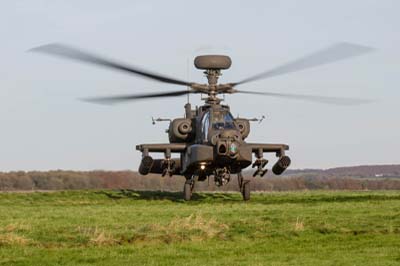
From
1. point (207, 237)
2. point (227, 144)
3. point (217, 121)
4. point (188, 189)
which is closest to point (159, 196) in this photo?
point (188, 189)

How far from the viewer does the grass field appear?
17469mm

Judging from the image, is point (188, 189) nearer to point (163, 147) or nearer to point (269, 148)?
Result: point (163, 147)

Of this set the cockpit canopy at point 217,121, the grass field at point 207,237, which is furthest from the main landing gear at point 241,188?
the grass field at point 207,237

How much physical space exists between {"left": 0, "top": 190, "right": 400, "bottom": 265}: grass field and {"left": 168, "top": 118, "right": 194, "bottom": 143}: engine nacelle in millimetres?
10567

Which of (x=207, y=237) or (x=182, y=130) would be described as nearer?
(x=207, y=237)

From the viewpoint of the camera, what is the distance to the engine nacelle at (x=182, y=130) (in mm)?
41469

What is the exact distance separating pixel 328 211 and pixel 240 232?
302 inches

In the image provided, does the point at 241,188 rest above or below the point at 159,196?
above

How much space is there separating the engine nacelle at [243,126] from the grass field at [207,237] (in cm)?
1019

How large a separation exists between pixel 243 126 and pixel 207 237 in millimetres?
20128

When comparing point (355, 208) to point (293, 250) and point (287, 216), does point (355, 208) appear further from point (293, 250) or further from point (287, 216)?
point (293, 250)

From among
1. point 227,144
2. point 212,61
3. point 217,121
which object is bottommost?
point 227,144

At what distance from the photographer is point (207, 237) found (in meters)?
21.2

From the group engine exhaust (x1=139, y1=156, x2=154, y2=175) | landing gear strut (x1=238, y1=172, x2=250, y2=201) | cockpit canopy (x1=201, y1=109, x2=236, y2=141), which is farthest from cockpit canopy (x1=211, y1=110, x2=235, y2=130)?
engine exhaust (x1=139, y1=156, x2=154, y2=175)
